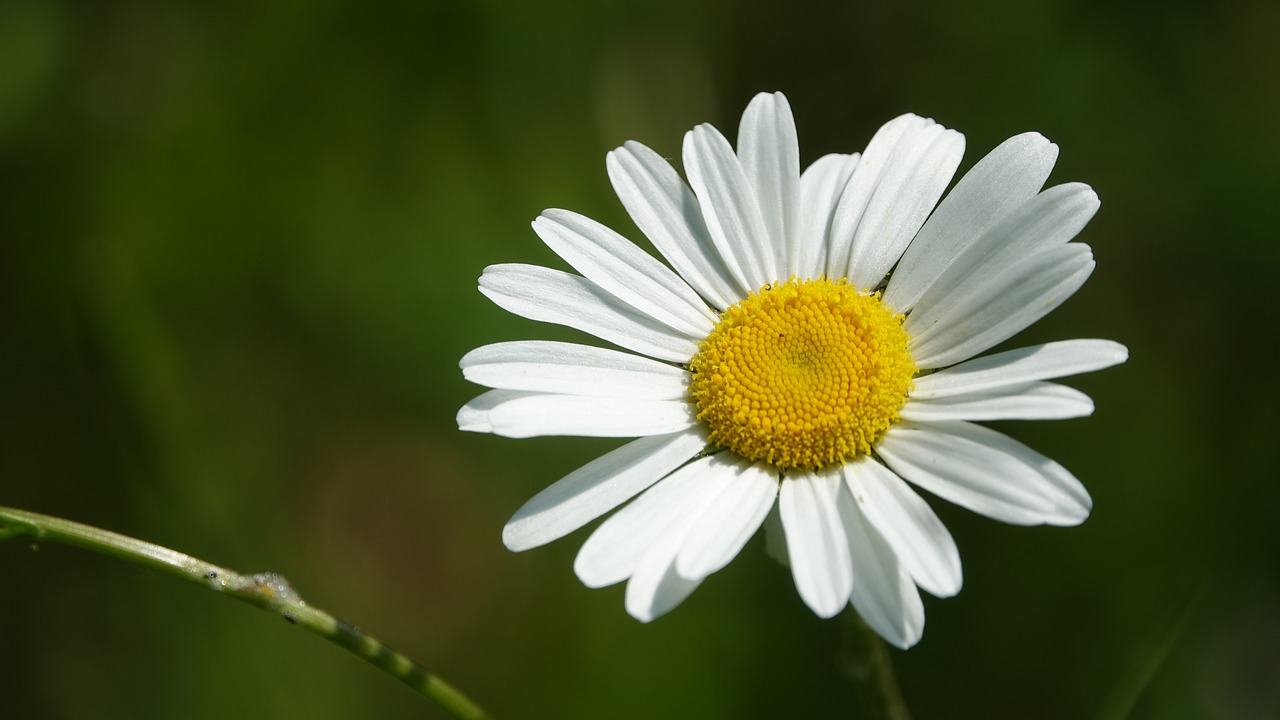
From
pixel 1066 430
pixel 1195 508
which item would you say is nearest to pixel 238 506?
pixel 1066 430

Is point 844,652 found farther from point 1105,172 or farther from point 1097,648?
point 1105,172

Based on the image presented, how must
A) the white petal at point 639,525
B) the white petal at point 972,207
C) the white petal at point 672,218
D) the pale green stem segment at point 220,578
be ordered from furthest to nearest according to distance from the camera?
the white petal at point 672,218, the white petal at point 972,207, the white petal at point 639,525, the pale green stem segment at point 220,578

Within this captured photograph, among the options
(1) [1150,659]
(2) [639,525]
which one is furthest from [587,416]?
(1) [1150,659]

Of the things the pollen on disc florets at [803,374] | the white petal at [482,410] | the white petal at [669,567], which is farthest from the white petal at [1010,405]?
the white petal at [482,410]

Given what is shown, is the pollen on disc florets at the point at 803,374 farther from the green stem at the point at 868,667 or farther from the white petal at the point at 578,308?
the green stem at the point at 868,667

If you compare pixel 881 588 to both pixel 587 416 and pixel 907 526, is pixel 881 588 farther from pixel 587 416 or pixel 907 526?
pixel 587 416

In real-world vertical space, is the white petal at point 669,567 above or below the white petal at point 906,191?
below

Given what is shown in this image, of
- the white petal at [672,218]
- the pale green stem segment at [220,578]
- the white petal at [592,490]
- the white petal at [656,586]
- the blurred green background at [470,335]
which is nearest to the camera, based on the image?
the pale green stem segment at [220,578]
